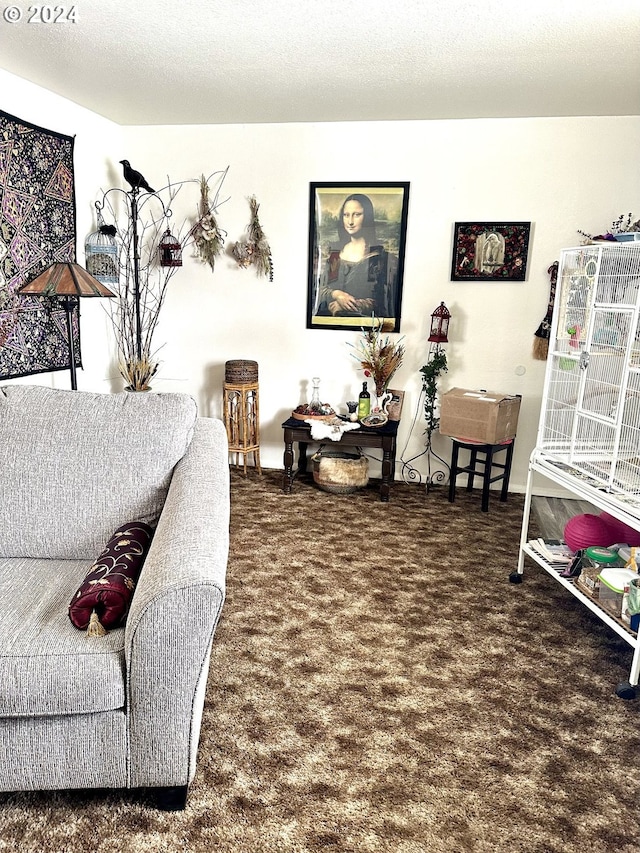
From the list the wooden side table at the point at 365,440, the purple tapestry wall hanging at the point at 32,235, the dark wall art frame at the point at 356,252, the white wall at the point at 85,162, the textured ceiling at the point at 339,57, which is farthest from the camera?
the dark wall art frame at the point at 356,252

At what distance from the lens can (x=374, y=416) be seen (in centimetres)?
420

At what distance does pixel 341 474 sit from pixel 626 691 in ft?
7.60

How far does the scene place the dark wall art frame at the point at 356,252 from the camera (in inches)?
170

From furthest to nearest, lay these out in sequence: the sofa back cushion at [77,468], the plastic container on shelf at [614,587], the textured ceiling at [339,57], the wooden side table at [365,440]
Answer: the wooden side table at [365,440] → the textured ceiling at [339,57] → the plastic container on shelf at [614,587] → the sofa back cushion at [77,468]

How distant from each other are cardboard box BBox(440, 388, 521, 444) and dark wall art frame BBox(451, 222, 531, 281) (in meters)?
0.85

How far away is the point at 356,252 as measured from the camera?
14.4 ft

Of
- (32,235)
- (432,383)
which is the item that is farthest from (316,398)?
(32,235)

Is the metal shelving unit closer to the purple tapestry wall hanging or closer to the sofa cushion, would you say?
the sofa cushion

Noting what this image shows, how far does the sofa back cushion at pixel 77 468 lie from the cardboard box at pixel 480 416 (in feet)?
6.83

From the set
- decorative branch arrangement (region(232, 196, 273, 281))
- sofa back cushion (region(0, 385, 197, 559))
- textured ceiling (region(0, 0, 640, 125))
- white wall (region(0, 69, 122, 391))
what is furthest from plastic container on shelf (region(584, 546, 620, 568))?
white wall (region(0, 69, 122, 391))

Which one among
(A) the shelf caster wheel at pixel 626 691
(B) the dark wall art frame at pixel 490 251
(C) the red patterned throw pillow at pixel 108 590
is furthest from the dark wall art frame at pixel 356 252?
(C) the red patterned throw pillow at pixel 108 590

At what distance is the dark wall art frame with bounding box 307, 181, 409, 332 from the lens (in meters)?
4.31

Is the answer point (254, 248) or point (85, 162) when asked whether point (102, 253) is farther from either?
point (254, 248)

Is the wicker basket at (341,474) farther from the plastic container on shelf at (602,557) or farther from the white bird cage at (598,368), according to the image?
the plastic container on shelf at (602,557)
